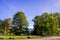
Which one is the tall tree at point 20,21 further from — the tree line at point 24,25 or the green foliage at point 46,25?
the green foliage at point 46,25

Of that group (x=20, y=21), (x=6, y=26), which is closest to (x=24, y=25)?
(x=20, y=21)

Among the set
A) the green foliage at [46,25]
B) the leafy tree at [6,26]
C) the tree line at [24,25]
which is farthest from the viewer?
the leafy tree at [6,26]

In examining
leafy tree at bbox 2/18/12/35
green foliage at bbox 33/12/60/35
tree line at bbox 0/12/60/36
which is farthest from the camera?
leafy tree at bbox 2/18/12/35

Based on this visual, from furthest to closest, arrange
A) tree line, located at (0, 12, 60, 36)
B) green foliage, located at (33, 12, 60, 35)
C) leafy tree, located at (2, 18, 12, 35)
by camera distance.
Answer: leafy tree, located at (2, 18, 12, 35)
tree line, located at (0, 12, 60, 36)
green foliage, located at (33, 12, 60, 35)

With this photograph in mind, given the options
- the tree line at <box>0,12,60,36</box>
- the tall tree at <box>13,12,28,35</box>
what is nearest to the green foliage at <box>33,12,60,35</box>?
the tree line at <box>0,12,60,36</box>

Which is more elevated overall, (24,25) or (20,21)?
(20,21)

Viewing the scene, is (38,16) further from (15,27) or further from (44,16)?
(15,27)

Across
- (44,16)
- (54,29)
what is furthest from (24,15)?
(54,29)

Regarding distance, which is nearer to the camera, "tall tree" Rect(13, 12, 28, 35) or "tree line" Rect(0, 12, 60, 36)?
"tree line" Rect(0, 12, 60, 36)

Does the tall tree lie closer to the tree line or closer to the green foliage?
the tree line

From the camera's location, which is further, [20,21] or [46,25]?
[20,21]

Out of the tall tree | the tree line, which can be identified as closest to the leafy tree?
the tree line

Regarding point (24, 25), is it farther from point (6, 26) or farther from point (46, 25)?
point (46, 25)

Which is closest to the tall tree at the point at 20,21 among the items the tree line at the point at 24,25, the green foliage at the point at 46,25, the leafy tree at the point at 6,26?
the tree line at the point at 24,25
